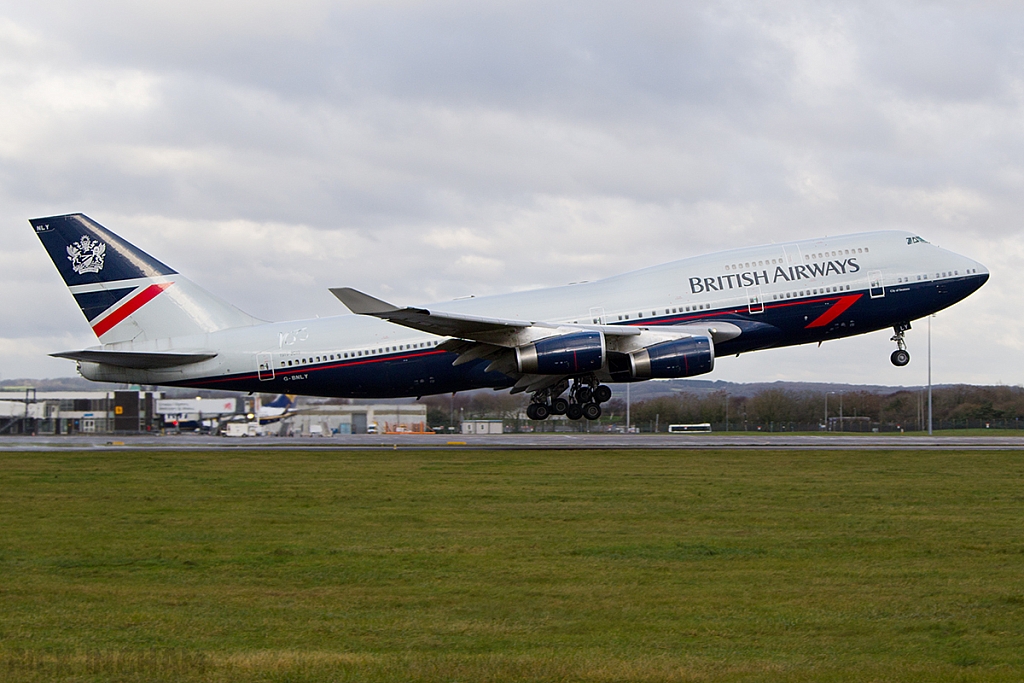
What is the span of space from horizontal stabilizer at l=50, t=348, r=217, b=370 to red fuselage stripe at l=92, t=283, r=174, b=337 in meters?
1.65

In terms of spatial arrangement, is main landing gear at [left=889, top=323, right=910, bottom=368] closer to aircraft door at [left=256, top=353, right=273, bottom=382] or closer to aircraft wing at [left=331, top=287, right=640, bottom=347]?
aircraft wing at [left=331, top=287, right=640, bottom=347]

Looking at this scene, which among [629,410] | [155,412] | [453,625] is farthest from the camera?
[629,410]

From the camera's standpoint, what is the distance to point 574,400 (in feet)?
133

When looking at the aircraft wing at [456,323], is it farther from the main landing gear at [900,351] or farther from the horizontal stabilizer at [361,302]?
the main landing gear at [900,351]

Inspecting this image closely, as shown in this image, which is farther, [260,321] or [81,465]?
[260,321]

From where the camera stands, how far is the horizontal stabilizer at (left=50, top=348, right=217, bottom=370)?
39875mm

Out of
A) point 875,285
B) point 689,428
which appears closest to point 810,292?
point 875,285

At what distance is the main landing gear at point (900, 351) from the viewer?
40.1 metres

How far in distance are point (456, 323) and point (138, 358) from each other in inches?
528

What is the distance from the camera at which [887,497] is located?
21.6 metres

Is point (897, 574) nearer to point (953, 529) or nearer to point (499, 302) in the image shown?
point (953, 529)

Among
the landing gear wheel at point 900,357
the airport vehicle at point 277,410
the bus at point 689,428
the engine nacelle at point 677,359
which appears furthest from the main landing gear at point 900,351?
the bus at point 689,428

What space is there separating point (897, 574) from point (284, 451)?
3035cm

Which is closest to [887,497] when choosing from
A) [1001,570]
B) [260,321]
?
[1001,570]
